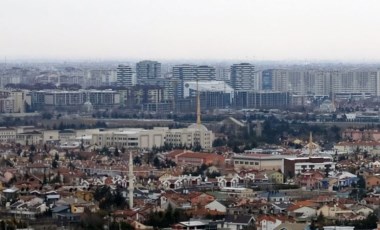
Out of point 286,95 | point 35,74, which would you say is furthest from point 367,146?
point 35,74

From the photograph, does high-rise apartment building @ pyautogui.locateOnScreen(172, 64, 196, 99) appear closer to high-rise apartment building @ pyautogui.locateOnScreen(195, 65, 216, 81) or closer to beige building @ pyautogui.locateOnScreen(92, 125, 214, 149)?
high-rise apartment building @ pyautogui.locateOnScreen(195, 65, 216, 81)

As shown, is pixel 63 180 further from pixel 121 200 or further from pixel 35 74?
pixel 35 74

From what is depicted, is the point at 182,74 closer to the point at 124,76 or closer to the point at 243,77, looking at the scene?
the point at 243,77

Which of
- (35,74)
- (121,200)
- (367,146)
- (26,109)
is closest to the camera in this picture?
(121,200)

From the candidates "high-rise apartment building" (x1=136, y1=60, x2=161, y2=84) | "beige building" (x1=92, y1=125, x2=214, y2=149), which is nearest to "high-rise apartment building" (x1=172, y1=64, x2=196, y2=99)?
"high-rise apartment building" (x1=136, y1=60, x2=161, y2=84)

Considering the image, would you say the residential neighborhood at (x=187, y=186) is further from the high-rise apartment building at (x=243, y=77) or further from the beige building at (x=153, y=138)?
the high-rise apartment building at (x=243, y=77)

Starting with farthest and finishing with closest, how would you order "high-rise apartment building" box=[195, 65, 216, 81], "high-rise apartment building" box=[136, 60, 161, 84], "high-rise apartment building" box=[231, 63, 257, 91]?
1. "high-rise apartment building" box=[136, 60, 161, 84]
2. "high-rise apartment building" box=[195, 65, 216, 81]
3. "high-rise apartment building" box=[231, 63, 257, 91]
